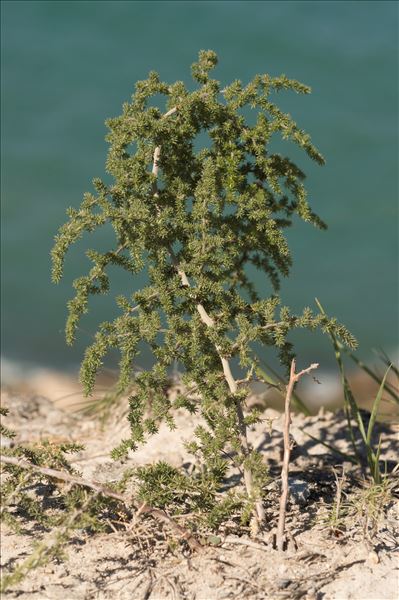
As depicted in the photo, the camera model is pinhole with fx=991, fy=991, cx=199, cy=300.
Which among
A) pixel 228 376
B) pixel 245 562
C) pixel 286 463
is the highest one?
pixel 228 376

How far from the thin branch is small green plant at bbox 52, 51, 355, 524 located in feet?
0.75

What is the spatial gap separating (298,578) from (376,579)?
0.41 m

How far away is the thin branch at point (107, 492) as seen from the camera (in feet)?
17.0

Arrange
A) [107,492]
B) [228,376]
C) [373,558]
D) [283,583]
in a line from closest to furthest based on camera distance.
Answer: [283,583] → [107,492] → [373,558] → [228,376]

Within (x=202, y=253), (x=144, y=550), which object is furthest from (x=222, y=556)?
(x=202, y=253)

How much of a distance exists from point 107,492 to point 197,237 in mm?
1427

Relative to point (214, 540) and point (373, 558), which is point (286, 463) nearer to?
point (214, 540)

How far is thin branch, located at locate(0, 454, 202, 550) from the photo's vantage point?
5.17 m

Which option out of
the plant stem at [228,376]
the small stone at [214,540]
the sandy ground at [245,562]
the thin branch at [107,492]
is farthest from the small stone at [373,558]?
the thin branch at [107,492]

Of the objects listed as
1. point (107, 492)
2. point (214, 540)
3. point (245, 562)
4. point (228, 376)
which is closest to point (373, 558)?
point (245, 562)

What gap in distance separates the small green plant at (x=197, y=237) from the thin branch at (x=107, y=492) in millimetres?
227

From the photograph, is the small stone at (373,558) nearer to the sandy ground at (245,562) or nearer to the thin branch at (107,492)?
the sandy ground at (245,562)

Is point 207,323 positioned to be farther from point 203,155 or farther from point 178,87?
point 178,87

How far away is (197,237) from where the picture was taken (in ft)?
17.4
